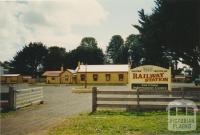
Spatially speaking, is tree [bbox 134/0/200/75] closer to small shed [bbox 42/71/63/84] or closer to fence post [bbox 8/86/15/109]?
fence post [bbox 8/86/15/109]

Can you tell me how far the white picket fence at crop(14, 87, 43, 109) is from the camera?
64.3 feet

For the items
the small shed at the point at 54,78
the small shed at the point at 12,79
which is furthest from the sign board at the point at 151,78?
the small shed at the point at 12,79

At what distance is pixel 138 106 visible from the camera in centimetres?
1734

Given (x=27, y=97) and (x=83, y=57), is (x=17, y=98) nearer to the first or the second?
(x=27, y=97)

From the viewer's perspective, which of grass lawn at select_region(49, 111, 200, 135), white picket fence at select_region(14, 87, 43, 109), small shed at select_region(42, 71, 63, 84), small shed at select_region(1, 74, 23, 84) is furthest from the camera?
small shed at select_region(1, 74, 23, 84)

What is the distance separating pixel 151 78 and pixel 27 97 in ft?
24.5

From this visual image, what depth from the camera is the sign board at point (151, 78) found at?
19.5m

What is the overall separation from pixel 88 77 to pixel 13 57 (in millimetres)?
41998

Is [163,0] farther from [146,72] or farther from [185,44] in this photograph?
[146,72]

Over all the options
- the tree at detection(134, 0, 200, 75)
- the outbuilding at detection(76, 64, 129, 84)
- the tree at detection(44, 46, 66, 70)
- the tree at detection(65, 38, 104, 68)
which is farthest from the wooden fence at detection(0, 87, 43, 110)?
the tree at detection(44, 46, 66, 70)

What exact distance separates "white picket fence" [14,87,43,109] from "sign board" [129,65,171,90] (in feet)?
20.4

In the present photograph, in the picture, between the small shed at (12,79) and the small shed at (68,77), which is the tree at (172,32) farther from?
the small shed at (12,79)

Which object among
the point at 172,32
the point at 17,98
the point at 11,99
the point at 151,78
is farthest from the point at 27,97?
the point at 172,32

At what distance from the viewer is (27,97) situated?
69.7 feet
